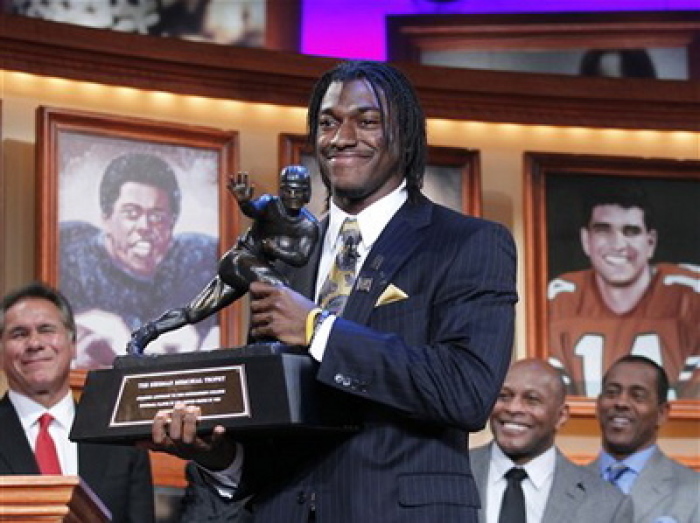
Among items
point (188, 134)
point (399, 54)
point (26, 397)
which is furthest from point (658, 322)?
point (26, 397)

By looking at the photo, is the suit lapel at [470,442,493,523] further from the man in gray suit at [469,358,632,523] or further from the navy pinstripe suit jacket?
the navy pinstripe suit jacket

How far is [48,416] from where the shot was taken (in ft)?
19.1

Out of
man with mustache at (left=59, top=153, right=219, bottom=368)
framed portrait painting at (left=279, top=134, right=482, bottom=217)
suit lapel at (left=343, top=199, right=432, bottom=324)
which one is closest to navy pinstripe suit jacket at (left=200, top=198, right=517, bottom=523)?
suit lapel at (left=343, top=199, right=432, bottom=324)

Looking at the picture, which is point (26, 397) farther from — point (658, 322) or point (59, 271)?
point (658, 322)

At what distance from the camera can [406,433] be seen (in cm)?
318

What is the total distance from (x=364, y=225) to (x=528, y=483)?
285 cm

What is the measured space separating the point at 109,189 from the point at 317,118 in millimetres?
3458

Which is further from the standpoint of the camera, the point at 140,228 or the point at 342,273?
the point at 140,228

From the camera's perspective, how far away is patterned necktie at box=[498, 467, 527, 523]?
5.88m

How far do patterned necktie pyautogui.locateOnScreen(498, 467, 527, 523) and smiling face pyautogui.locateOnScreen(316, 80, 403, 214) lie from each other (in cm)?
274

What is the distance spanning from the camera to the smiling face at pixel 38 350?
583 cm

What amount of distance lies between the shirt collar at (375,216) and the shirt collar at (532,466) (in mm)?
2769

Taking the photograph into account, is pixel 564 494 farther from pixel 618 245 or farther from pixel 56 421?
pixel 618 245

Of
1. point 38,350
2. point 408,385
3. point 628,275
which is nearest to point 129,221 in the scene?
point 38,350
